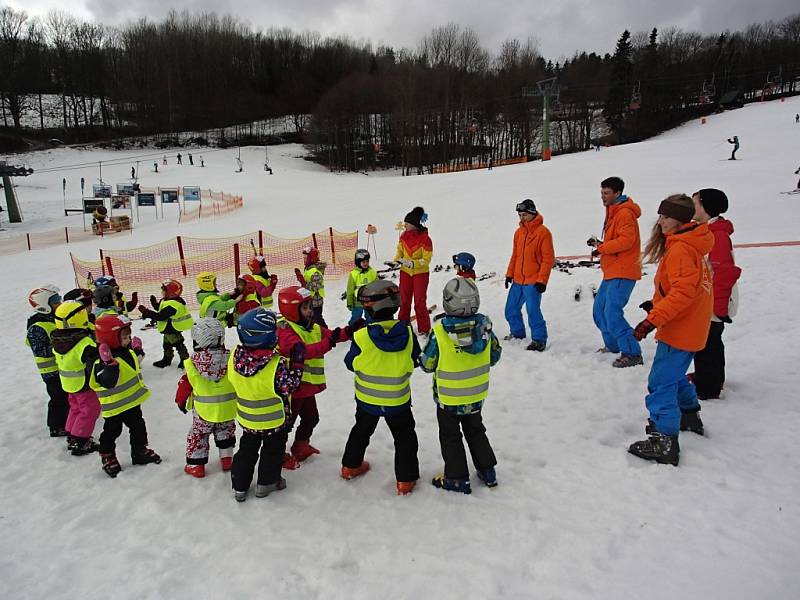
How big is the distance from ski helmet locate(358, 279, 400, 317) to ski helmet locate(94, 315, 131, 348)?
2.21 metres

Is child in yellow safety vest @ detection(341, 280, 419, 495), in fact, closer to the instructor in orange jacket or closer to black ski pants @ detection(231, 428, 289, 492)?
black ski pants @ detection(231, 428, 289, 492)

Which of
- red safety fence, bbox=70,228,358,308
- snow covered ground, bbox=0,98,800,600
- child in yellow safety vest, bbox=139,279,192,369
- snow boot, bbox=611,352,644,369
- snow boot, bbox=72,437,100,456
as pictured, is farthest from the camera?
red safety fence, bbox=70,228,358,308

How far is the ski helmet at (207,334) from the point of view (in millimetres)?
3770

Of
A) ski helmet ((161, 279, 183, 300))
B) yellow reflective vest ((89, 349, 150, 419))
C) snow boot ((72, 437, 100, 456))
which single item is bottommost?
snow boot ((72, 437, 100, 456))

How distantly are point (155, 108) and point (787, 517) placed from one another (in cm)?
6993

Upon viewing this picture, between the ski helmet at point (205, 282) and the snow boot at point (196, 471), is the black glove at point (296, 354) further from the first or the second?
the ski helmet at point (205, 282)

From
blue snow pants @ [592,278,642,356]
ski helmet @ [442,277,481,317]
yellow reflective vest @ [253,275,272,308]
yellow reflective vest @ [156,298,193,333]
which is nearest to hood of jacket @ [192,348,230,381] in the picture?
ski helmet @ [442,277,481,317]

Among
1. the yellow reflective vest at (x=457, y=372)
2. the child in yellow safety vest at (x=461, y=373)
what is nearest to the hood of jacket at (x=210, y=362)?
the child in yellow safety vest at (x=461, y=373)

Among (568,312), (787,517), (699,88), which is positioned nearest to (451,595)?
(787,517)

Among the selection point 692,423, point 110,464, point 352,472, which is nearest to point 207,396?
point 110,464

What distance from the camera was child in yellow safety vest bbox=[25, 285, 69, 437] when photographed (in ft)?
16.1

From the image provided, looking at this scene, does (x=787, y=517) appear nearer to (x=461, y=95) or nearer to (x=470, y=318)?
(x=470, y=318)

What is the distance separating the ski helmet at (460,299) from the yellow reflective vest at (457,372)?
0.62ft

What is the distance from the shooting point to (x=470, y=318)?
342cm
